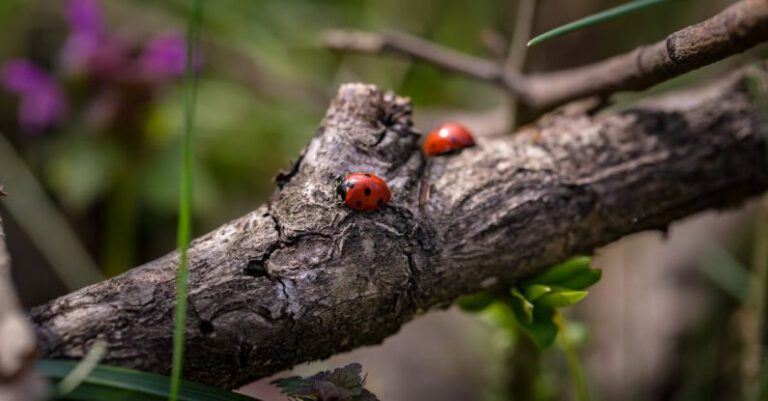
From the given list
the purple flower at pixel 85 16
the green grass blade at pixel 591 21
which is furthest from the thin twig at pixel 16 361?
the purple flower at pixel 85 16

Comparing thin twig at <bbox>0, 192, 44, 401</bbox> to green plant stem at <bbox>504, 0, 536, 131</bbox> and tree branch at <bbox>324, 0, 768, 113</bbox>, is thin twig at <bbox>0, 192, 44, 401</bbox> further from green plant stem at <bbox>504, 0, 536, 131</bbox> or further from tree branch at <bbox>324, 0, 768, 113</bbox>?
green plant stem at <bbox>504, 0, 536, 131</bbox>

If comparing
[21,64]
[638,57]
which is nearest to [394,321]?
[638,57]

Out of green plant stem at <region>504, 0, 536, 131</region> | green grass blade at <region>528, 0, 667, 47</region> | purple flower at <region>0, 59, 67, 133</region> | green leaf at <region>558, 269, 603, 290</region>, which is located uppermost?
purple flower at <region>0, 59, 67, 133</region>

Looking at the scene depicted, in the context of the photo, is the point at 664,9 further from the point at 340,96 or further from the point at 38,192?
the point at 38,192

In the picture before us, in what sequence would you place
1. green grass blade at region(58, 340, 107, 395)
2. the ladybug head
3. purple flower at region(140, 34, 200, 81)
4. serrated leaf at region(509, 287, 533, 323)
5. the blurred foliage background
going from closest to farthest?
green grass blade at region(58, 340, 107, 395), the ladybug head, serrated leaf at region(509, 287, 533, 323), the blurred foliage background, purple flower at region(140, 34, 200, 81)

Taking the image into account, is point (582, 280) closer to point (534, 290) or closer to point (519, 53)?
point (534, 290)

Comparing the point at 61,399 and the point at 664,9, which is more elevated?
the point at 664,9

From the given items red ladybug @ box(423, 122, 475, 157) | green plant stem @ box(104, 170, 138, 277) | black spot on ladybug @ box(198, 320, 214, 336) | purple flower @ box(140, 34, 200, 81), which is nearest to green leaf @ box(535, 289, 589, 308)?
red ladybug @ box(423, 122, 475, 157)
